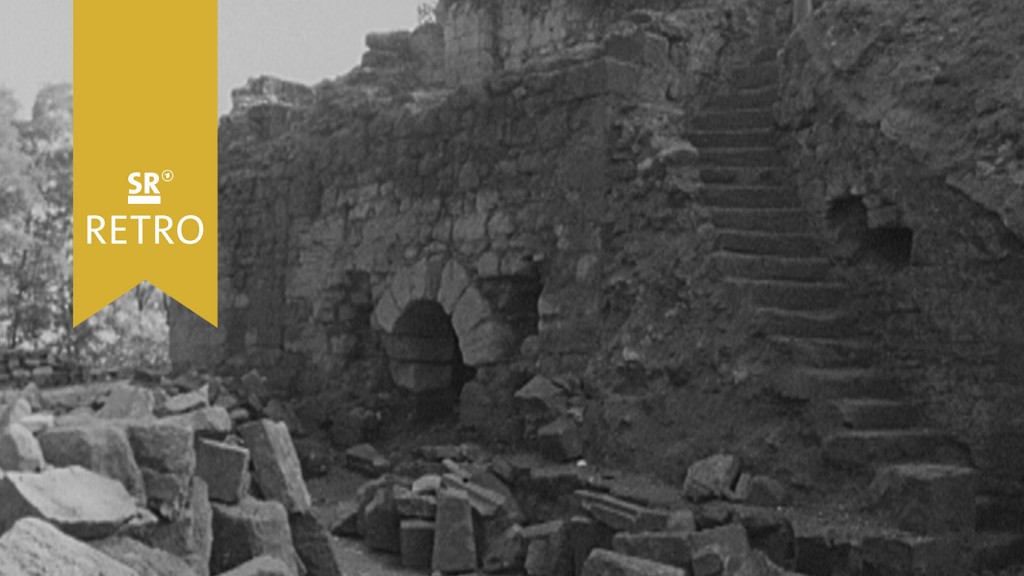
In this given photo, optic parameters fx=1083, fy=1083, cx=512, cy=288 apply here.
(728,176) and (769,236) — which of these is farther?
(728,176)

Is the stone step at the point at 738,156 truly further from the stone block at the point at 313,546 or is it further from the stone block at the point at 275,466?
the stone block at the point at 313,546

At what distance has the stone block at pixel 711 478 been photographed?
5988 millimetres

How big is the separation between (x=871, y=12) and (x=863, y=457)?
293cm

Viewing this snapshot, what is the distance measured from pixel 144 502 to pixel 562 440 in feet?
11.7

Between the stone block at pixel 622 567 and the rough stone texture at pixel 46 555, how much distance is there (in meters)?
2.20

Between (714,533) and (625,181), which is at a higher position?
(625,181)

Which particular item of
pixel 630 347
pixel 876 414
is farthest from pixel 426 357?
pixel 876 414

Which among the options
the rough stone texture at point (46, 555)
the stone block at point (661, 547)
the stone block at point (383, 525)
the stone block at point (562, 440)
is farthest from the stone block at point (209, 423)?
the stone block at point (562, 440)

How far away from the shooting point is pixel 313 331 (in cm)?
1087

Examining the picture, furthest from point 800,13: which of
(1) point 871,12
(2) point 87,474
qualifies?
(2) point 87,474

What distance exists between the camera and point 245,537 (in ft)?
15.3

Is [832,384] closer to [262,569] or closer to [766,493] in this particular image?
[766,493]

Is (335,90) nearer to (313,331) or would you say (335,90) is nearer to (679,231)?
(313,331)

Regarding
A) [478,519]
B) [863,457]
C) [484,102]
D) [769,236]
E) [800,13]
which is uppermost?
[800,13]
